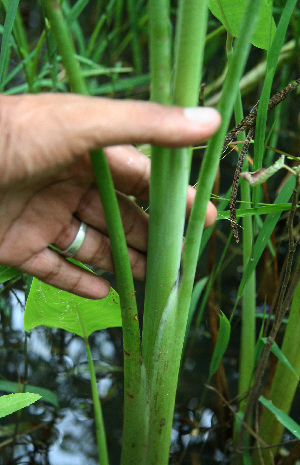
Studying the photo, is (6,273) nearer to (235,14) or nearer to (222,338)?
(222,338)

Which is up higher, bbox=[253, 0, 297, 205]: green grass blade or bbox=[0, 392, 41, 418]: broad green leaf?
bbox=[253, 0, 297, 205]: green grass blade

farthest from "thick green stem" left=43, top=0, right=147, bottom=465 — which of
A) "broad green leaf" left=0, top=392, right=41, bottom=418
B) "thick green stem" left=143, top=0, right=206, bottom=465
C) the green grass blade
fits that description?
the green grass blade

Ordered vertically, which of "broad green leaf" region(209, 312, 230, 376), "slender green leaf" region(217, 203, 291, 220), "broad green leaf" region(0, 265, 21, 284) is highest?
"slender green leaf" region(217, 203, 291, 220)

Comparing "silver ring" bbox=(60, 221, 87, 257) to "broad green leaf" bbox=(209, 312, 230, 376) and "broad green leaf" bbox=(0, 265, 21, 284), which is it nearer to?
"broad green leaf" bbox=(0, 265, 21, 284)

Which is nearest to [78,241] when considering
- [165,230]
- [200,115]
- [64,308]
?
[64,308]

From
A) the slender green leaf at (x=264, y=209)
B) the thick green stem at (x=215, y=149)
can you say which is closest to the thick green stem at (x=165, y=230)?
the thick green stem at (x=215, y=149)

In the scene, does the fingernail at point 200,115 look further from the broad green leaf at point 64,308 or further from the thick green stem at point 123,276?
the broad green leaf at point 64,308

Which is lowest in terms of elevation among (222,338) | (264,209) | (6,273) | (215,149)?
(222,338)
